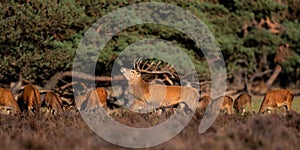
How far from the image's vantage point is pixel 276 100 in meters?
17.9

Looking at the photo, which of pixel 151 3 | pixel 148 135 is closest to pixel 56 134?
pixel 148 135

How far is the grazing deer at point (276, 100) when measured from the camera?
1755cm

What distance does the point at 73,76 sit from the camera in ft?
80.2

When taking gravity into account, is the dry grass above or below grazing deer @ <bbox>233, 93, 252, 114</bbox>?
below

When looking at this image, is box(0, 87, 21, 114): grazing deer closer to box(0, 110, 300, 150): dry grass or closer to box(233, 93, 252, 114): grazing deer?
box(233, 93, 252, 114): grazing deer

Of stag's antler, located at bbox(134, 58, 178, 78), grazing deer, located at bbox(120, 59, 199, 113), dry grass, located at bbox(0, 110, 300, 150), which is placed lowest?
dry grass, located at bbox(0, 110, 300, 150)

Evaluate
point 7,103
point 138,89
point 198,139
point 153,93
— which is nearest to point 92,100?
point 138,89

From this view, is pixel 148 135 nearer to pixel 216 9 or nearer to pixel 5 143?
pixel 5 143

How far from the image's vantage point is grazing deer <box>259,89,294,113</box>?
1755 centimetres

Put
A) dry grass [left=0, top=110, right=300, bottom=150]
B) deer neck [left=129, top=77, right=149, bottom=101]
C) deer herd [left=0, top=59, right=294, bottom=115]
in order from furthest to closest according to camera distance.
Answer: deer neck [left=129, top=77, right=149, bottom=101] → deer herd [left=0, top=59, right=294, bottom=115] → dry grass [left=0, top=110, right=300, bottom=150]

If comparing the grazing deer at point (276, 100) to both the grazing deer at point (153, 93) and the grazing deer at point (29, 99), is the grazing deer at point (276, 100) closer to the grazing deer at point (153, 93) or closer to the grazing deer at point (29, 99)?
the grazing deer at point (153, 93)

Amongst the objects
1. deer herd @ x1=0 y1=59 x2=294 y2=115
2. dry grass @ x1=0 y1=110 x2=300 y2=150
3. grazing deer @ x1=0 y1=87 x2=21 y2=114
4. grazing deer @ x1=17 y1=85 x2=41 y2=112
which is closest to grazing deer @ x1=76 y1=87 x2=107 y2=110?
deer herd @ x1=0 y1=59 x2=294 y2=115

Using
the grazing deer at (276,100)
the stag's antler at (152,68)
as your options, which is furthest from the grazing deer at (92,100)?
the grazing deer at (276,100)

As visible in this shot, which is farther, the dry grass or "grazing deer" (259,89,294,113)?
"grazing deer" (259,89,294,113)
